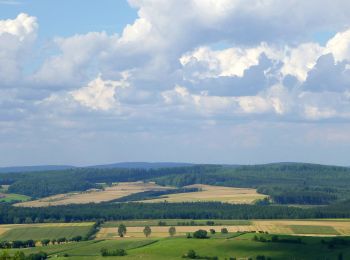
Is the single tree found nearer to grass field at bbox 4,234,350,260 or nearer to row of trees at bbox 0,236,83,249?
row of trees at bbox 0,236,83,249

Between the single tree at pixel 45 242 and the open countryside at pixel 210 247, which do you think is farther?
the single tree at pixel 45 242

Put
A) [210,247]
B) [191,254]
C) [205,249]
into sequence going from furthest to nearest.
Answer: [210,247], [205,249], [191,254]

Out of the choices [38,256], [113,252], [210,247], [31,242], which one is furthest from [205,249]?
[31,242]

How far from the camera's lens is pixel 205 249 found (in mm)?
167375

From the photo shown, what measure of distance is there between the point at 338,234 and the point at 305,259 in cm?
4416

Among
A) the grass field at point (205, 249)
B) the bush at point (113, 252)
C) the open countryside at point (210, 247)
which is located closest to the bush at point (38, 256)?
the open countryside at point (210, 247)

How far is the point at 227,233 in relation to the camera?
19975 centimetres

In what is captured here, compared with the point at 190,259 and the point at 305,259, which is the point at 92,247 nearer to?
the point at 190,259

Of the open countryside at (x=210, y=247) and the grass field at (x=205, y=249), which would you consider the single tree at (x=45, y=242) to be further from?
the grass field at (x=205, y=249)

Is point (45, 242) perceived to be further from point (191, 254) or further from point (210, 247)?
point (191, 254)

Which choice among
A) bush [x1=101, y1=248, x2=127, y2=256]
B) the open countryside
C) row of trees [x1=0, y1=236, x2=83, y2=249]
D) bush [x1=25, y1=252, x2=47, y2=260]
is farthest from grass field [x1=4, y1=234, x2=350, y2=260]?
row of trees [x1=0, y1=236, x2=83, y2=249]

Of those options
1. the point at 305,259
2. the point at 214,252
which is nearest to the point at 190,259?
the point at 214,252

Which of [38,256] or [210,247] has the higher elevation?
[210,247]

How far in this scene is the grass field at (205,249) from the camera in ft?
521
